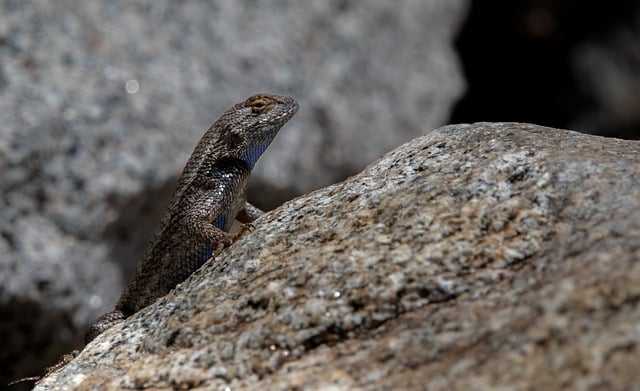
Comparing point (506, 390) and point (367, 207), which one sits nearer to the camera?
point (506, 390)

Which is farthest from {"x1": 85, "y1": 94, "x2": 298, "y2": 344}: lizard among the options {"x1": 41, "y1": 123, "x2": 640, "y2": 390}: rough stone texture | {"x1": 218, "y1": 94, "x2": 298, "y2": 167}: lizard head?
{"x1": 41, "y1": 123, "x2": 640, "y2": 390}: rough stone texture

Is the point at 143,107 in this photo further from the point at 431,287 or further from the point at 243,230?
the point at 431,287

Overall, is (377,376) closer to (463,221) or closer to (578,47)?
(463,221)

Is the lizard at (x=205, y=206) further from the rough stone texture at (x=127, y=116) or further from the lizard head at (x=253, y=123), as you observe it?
the rough stone texture at (x=127, y=116)

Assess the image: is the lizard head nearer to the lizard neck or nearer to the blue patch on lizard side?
the lizard neck

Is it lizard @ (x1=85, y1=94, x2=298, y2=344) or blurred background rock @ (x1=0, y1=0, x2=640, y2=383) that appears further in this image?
blurred background rock @ (x1=0, y1=0, x2=640, y2=383)

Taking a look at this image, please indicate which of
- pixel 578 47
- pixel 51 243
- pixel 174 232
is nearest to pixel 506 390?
pixel 174 232

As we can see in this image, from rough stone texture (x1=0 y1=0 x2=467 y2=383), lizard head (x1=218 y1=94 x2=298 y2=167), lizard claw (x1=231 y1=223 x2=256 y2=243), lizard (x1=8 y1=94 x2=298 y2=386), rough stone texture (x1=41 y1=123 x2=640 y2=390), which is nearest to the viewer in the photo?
rough stone texture (x1=41 y1=123 x2=640 y2=390)
